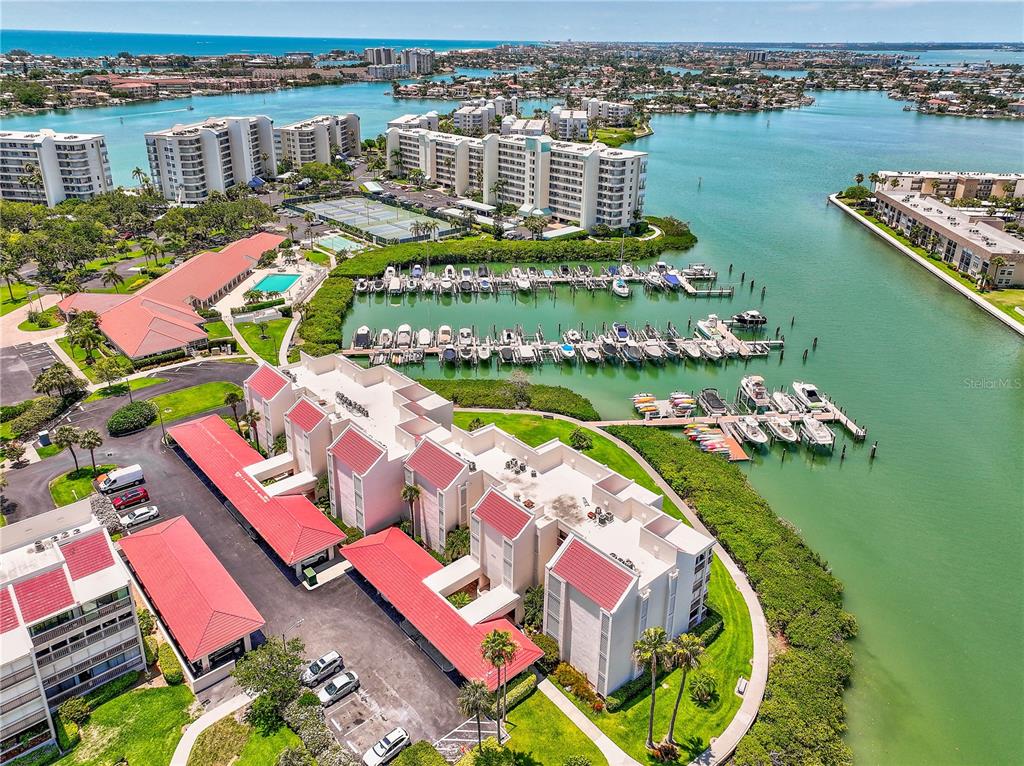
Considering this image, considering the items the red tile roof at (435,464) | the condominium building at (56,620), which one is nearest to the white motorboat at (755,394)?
the red tile roof at (435,464)

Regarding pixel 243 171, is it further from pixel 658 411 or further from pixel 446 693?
pixel 446 693

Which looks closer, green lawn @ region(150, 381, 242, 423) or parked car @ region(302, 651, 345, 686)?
parked car @ region(302, 651, 345, 686)

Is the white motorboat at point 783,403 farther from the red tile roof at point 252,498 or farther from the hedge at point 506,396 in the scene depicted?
the red tile roof at point 252,498

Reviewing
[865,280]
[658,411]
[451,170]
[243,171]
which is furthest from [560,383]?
[243,171]

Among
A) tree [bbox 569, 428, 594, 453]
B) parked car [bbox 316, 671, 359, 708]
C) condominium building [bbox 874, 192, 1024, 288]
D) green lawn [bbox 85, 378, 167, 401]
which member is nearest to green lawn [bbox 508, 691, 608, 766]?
parked car [bbox 316, 671, 359, 708]

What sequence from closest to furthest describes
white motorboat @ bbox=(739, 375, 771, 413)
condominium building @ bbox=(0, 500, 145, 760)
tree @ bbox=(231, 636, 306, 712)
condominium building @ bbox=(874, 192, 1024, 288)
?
condominium building @ bbox=(0, 500, 145, 760) < tree @ bbox=(231, 636, 306, 712) < white motorboat @ bbox=(739, 375, 771, 413) < condominium building @ bbox=(874, 192, 1024, 288)

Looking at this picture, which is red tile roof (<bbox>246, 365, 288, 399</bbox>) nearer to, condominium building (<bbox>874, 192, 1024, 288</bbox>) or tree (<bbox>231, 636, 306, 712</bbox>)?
tree (<bbox>231, 636, 306, 712</bbox>)
